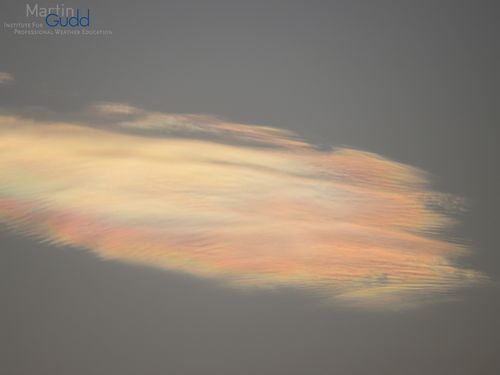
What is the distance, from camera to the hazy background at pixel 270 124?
2.49 m

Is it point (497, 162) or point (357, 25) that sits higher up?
point (357, 25)

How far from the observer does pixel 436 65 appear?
9.32 feet

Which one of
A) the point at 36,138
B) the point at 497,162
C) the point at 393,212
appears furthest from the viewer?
the point at 497,162

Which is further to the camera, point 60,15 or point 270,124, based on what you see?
point 270,124

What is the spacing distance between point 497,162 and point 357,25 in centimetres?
108

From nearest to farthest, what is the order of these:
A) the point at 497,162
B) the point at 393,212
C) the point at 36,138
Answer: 1. the point at 36,138
2. the point at 393,212
3. the point at 497,162

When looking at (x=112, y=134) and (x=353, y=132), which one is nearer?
(x=112, y=134)

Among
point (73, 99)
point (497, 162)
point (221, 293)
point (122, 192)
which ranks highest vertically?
point (73, 99)

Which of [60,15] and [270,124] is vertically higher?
[60,15]

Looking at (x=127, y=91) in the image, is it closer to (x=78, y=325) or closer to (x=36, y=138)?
(x=36, y=138)

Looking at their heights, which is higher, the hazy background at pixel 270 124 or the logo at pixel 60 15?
the logo at pixel 60 15

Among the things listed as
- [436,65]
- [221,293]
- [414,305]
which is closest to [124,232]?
[221,293]

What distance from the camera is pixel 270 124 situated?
264cm

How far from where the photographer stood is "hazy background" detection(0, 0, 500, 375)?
97.9 inches
